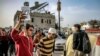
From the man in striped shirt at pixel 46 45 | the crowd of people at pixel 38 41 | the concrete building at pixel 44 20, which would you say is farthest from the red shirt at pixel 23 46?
the concrete building at pixel 44 20

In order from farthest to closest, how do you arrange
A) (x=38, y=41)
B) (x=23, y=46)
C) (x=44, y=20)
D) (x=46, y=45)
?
(x=44, y=20) → (x=38, y=41) → (x=46, y=45) → (x=23, y=46)

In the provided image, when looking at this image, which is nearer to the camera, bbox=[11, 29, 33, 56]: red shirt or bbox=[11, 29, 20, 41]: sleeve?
bbox=[11, 29, 20, 41]: sleeve

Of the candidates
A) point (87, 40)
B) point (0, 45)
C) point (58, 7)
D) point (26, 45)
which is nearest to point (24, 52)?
point (26, 45)

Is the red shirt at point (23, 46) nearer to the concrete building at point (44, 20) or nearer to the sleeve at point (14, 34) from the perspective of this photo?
the sleeve at point (14, 34)

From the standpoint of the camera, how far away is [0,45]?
13352mm

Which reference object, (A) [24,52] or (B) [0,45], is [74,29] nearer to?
(A) [24,52]

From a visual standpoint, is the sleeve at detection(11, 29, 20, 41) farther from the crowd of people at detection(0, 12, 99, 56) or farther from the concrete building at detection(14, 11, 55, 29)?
the concrete building at detection(14, 11, 55, 29)

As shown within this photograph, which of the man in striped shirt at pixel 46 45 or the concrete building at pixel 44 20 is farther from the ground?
the man in striped shirt at pixel 46 45

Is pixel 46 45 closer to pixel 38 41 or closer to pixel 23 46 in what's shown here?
pixel 38 41

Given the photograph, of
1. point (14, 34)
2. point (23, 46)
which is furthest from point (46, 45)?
point (14, 34)

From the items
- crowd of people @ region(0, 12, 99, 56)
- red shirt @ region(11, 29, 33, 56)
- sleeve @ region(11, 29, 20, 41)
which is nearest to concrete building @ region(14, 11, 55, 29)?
crowd of people @ region(0, 12, 99, 56)

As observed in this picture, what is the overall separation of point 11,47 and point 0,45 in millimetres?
2254

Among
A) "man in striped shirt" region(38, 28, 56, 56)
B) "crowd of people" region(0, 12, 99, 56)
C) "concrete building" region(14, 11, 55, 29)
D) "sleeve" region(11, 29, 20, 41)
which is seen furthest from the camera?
"concrete building" region(14, 11, 55, 29)

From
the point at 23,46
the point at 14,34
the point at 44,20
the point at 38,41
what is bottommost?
the point at 44,20
